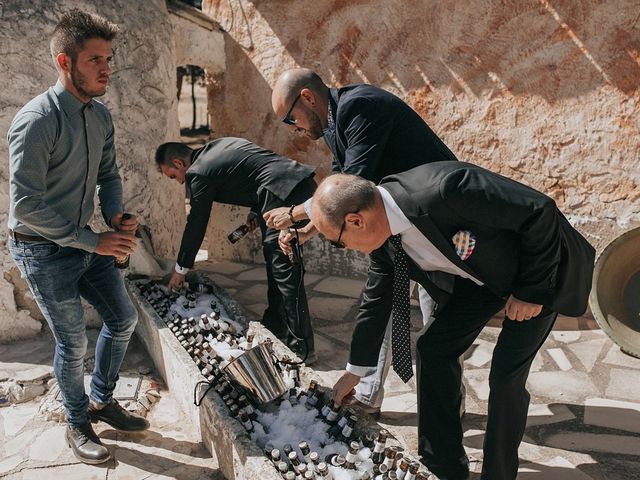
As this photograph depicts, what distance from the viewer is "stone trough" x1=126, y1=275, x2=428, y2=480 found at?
2.73 metres

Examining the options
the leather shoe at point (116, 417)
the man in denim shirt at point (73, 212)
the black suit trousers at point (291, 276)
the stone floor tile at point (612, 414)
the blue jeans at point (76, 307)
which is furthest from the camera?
the black suit trousers at point (291, 276)

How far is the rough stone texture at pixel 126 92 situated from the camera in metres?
4.45

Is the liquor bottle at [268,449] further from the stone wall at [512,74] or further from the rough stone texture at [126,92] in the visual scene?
the stone wall at [512,74]

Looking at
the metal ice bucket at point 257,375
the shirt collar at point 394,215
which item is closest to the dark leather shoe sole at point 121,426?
the metal ice bucket at point 257,375

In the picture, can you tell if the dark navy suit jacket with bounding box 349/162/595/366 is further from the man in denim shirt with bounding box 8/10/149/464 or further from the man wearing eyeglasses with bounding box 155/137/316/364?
the man wearing eyeglasses with bounding box 155/137/316/364

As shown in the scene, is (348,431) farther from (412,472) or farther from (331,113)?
(331,113)

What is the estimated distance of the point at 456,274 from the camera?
265cm

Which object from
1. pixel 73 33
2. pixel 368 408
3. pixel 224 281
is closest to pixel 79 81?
pixel 73 33

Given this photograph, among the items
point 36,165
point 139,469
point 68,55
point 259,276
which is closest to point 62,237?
point 36,165

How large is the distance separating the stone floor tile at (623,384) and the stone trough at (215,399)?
205 centimetres

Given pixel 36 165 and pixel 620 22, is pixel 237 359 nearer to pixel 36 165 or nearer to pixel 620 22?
pixel 36 165

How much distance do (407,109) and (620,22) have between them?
7.94 feet

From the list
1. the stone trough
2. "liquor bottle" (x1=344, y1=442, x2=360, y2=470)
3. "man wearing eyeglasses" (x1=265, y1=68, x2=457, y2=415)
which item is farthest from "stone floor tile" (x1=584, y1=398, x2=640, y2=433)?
"liquor bottle" (x1=344, y1=442, x2=360, y2=470)

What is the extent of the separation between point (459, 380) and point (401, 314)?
435 mm
